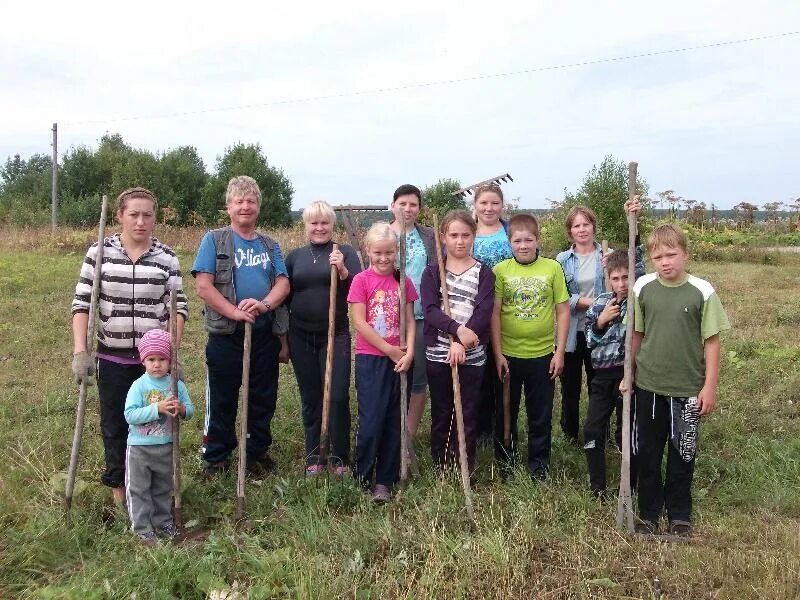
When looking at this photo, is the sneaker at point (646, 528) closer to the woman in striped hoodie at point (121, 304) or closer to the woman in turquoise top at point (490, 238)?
the woman in turquoise top at point (490, 238)

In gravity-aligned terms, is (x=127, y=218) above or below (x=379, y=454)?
above

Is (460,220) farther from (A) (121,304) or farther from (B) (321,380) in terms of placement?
(A) (121,304)

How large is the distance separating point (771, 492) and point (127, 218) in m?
4.02

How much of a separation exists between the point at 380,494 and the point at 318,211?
179cm

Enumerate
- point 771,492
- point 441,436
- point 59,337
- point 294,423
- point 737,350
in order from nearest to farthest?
point 771,492, point 441,436, point 294,423, point 737,350, point 59,337

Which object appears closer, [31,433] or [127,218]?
[127,218]

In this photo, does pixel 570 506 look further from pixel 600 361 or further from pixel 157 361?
pixel 157 361

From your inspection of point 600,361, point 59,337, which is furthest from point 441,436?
point 59,337

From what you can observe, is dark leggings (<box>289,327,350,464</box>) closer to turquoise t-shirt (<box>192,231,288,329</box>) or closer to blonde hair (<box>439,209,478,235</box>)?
turquoise t-shirt (<box>192,231,288,329</box>)

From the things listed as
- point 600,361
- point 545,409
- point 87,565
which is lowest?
point 87,565

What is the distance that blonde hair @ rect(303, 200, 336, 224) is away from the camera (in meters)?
4.21

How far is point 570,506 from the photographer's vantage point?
367 cm

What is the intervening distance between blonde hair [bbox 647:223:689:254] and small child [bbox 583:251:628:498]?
482 millimetres

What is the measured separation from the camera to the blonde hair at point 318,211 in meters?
4.21
